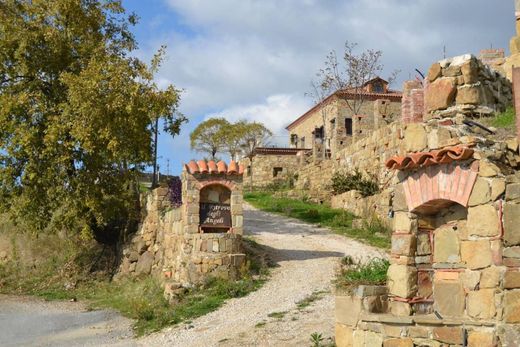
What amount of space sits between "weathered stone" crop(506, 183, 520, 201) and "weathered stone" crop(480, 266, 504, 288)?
27.7 inches

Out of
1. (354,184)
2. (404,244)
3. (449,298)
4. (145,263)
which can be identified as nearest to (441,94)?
(404,244)

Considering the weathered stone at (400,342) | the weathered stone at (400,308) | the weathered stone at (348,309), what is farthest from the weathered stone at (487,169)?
the weathered stone at (348,309)

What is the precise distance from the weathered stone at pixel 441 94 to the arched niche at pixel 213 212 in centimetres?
606

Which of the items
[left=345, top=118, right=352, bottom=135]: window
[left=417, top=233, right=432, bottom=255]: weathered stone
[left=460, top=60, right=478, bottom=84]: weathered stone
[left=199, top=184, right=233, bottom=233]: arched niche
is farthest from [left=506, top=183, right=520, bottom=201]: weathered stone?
[left=345, top=118, right=352, bottom=135]: window

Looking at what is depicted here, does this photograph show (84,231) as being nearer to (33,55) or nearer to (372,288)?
(33,55)

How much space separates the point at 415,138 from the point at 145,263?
458 inches

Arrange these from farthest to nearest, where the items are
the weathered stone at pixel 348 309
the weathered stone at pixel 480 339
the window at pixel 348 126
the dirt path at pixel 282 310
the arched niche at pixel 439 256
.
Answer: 1. the window at pixel 348 126
2. the dirt path at pixel 282 310
3. the weathered stone at pixel 348 309
4. the arched niche at pixel 439 256
5. the weathered stone at pixel 480 339

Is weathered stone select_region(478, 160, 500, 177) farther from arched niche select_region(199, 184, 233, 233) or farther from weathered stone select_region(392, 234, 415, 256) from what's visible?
arched niche select_region(199, 184, 233, 233)

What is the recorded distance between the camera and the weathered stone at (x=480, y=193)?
6074 millimetres

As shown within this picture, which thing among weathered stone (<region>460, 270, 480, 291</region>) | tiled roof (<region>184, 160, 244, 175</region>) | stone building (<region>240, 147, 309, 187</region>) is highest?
stone building (<region>240, 147, 309, 187</region>)

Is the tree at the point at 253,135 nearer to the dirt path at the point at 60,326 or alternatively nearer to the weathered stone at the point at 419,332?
the dirt path at the point at 60,326

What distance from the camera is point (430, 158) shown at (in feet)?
21.3

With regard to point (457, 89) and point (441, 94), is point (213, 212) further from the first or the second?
point (457, 89)

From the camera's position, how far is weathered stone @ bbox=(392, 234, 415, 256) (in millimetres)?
6852
